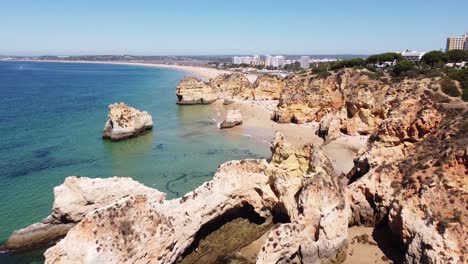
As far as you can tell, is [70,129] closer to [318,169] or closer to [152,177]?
[152,177]

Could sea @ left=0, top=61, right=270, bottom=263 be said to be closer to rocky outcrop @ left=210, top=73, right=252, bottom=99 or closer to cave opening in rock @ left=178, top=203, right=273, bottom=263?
cave opening in rock @ left=178, top=203, right=273, bottom=263

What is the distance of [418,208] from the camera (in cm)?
1398

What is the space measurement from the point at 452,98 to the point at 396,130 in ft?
21.5

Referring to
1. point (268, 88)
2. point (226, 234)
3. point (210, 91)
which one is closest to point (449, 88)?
point (226, 234)

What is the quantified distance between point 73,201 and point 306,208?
11.1 metres

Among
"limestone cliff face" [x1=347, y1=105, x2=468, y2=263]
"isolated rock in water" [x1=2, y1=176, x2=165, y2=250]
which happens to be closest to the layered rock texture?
"limestone cliff face" [x1=347, y1=105, x2=468, y2=263]

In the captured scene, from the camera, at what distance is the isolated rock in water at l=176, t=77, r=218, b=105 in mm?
66375

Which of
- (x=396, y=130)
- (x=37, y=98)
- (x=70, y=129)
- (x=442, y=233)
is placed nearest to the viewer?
(x=442, y=233)

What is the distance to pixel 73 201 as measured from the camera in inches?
675

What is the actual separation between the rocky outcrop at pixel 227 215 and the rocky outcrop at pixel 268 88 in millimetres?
48865

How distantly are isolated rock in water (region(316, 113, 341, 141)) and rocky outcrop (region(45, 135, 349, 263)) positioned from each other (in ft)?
60.0

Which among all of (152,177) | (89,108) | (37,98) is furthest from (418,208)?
(37,98)

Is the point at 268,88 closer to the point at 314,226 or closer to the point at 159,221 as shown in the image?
the point at 314,226

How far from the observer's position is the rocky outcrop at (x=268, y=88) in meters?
66.6
